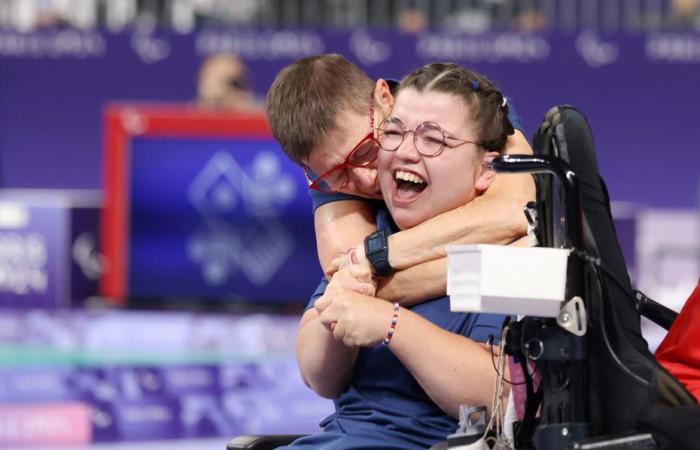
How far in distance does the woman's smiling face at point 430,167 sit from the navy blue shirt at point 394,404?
0.19 metres

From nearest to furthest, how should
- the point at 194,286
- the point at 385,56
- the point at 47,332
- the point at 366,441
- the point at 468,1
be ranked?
1. the point at 366,441
2. the point at 47,332
3. the point at 194,286
4. the point at 385,56
5. the point at 468,1

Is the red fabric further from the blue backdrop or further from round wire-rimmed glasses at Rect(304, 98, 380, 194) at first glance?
the blue backdrop

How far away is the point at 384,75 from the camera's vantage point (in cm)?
949

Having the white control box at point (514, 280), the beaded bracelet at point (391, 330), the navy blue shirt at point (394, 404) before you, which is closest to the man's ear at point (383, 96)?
the navy blue shirt at point (394, 404)

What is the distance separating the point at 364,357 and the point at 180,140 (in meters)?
4.63

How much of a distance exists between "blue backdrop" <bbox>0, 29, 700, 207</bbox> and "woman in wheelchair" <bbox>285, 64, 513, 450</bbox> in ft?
22.0

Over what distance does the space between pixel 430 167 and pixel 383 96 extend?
325 mm

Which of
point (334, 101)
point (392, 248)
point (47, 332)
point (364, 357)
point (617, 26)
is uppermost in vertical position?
point (617, 26)

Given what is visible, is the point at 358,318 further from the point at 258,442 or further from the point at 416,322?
the point at 258,442

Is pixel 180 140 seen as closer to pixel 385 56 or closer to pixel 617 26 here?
pixel 385 56

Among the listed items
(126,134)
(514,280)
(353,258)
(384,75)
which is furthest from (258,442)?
(384,75)

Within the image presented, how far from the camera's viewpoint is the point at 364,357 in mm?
2822

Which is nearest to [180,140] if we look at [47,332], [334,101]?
[47,332]

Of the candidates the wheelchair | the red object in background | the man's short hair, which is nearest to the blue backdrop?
the red object in background
